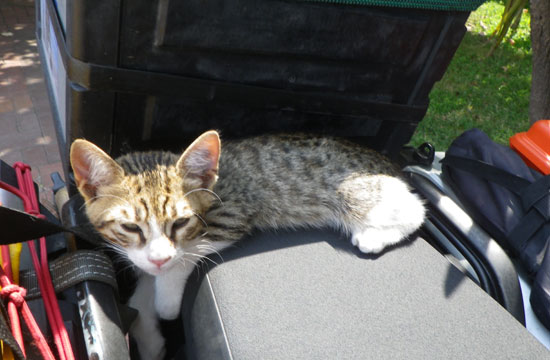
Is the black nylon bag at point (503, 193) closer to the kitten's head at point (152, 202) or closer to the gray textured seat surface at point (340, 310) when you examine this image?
the gray textured seat surface at point (340, 310)

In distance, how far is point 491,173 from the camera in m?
1.82

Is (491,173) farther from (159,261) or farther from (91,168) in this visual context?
(91,168)

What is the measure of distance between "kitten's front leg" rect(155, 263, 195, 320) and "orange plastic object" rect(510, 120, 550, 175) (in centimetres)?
148

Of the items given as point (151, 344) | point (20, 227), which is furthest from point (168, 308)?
point (20, 227)

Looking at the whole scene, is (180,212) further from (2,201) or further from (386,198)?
(386,198)

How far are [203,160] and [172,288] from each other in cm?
48

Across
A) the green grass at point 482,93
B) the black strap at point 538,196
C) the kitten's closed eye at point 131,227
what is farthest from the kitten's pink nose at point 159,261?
the green grass at point 482,93

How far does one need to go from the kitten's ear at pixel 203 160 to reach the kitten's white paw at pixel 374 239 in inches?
22.6

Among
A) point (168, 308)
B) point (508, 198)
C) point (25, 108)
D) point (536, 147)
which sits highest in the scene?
point (536, 147)

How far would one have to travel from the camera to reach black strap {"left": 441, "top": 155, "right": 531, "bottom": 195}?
178 centimetres

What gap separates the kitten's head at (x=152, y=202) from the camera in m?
1.60

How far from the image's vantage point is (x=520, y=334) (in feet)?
4.74

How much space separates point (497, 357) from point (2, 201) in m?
1.59

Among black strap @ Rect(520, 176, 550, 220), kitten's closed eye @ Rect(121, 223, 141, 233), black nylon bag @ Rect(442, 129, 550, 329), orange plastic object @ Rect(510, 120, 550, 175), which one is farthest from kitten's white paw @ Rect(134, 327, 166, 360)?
orange plastic object @ Rect(510, 120, 550, 175)
